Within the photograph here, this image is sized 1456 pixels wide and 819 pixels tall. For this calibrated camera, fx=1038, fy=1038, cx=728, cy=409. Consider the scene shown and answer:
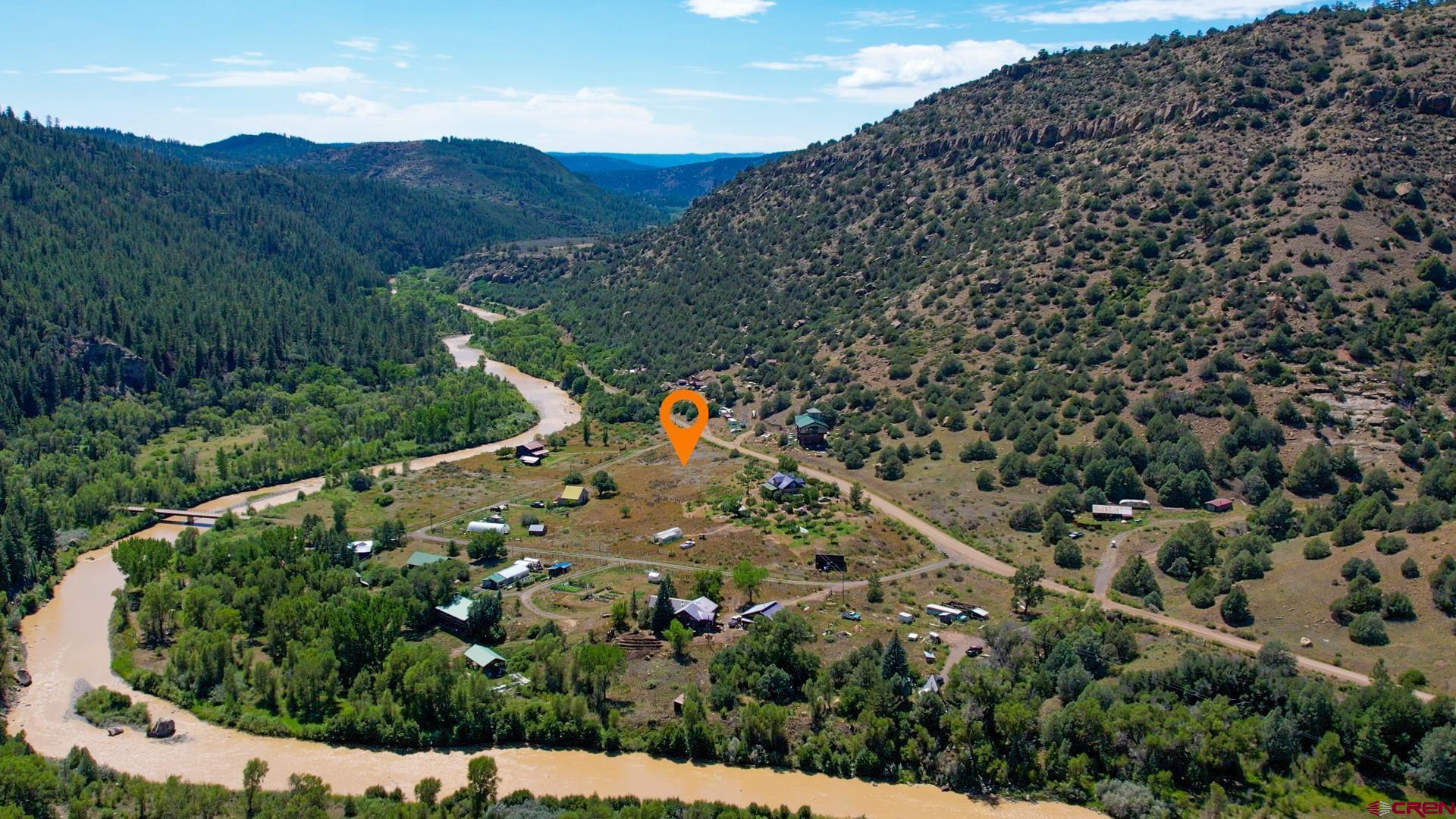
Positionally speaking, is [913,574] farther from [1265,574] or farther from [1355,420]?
[1355,420]

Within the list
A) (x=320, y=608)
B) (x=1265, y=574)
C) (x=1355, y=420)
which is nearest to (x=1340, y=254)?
(x=1355, y=420)

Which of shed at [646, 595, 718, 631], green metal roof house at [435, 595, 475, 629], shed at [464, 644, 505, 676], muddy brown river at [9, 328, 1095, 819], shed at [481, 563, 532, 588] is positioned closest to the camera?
muddy brown river at [9, 328, 1095, 819]

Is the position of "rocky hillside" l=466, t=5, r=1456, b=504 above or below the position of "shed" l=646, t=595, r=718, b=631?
above

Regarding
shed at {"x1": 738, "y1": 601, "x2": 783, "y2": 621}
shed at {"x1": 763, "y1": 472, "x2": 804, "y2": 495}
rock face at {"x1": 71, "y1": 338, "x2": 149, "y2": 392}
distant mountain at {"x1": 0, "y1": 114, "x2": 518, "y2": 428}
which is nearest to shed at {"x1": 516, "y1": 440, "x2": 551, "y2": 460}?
shed at {"x1": 763, "y1": 472, "x2": 804, "y2": 495}

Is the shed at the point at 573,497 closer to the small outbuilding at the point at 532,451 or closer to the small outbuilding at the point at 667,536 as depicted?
the small outbuilding at the point at 667,536

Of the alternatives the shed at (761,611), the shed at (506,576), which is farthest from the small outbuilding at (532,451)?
the shed at (761,611)

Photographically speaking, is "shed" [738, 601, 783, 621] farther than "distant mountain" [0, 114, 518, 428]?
No

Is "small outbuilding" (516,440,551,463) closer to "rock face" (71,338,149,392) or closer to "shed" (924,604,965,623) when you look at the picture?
"shed" (924,604,965,623)
